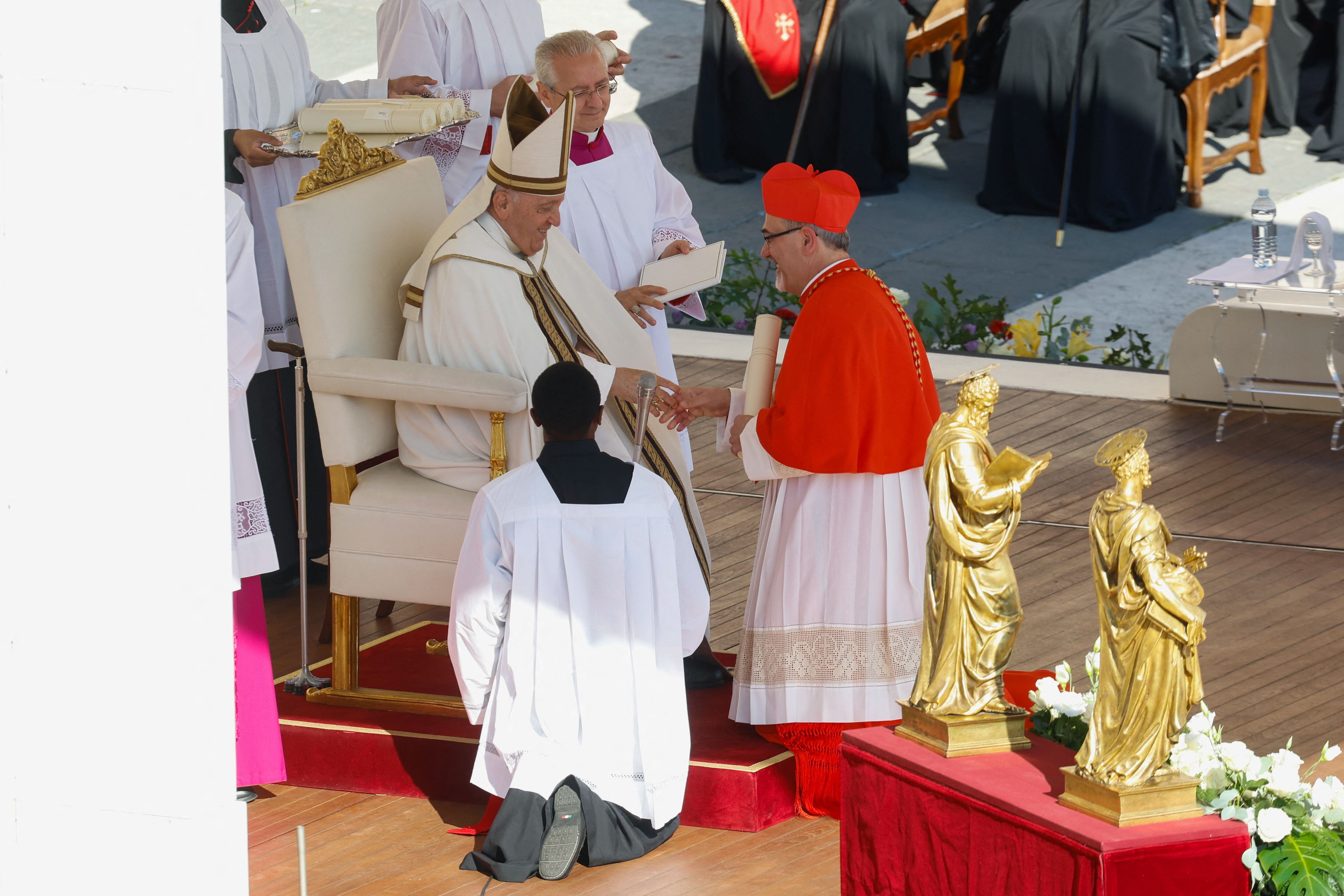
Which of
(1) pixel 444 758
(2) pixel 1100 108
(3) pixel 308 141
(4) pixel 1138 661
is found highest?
(3) pixel 308 141

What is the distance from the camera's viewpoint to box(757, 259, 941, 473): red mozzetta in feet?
12.0

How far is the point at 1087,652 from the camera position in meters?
4.59

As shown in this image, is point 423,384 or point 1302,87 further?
point 1302,87

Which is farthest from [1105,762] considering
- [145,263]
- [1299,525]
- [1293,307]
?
[1293,307]

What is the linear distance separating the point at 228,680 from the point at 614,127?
311 centimetres

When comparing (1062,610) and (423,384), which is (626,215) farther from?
→ (1062,610)

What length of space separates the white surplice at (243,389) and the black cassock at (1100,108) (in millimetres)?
6875

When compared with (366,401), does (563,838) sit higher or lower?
lower

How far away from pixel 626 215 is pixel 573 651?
1753mm

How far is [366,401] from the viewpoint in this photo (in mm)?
4141

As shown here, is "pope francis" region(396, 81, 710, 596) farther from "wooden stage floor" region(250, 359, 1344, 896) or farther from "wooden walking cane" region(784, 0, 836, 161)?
"wooden walking cane" region(784, 0, 836, 161)

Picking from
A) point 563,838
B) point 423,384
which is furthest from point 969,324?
point 563,838

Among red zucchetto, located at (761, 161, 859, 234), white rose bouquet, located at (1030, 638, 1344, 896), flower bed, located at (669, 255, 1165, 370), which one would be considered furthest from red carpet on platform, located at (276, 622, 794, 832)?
flower bed, located at (669, 255, 1165, 370)

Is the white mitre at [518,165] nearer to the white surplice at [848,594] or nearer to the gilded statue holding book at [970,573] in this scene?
the white surplice at [848,594]
